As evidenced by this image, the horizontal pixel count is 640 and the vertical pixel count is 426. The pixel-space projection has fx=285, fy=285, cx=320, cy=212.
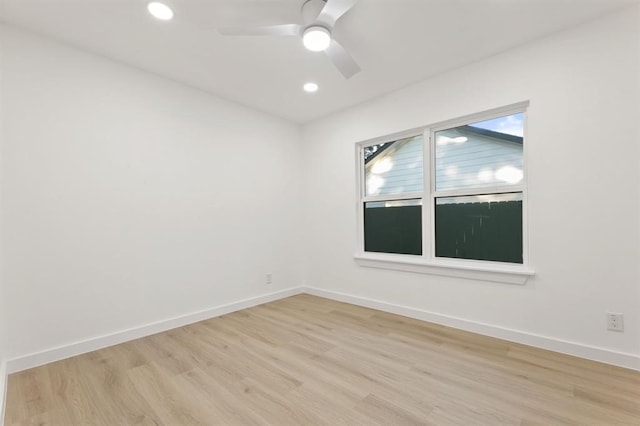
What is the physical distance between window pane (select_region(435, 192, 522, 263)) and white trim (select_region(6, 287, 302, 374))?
2482 mm

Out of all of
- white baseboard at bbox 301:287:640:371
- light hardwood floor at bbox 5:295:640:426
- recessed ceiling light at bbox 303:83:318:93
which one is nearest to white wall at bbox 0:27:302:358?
light hardwood floor at bbox 5:295:640:426

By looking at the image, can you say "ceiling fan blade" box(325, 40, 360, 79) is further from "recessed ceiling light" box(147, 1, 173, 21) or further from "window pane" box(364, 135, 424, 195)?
"window pane" box(364, 135, 424, 195)

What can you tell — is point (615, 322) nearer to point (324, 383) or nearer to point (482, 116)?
point (482, 116)

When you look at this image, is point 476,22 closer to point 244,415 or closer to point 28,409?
point 244,415

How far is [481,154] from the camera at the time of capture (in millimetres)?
2885

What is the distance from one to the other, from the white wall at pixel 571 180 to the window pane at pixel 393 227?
1.72 ft

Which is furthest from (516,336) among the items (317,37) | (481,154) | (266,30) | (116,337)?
(116,337)

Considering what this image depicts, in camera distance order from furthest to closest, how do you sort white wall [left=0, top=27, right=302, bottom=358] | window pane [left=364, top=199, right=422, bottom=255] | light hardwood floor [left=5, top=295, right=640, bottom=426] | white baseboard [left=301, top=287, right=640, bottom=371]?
window pane [left=364, top=199, right=422, bottom=255], white wall [left=0, top=27, right=302, bottom=358], white baseboard [left=301, top=287, right=640, bottom=371], light hardwood floor [left=5, top=295, right=640, bottom=426]

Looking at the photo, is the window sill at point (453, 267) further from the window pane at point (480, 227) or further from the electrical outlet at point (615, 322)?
the electrical outlet at point (615, 322)

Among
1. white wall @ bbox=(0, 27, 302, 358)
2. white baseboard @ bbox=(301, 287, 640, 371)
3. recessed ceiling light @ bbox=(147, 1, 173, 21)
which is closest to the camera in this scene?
recessed ceiling light @ bbox=(147, 1, 173, 21)

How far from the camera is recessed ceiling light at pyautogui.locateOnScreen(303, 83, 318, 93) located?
10.6 ft

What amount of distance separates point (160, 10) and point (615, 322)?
13.4 feet

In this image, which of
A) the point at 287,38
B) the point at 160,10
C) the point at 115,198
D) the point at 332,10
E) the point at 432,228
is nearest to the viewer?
the point at 332,10

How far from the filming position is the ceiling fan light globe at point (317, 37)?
75.7 inches
